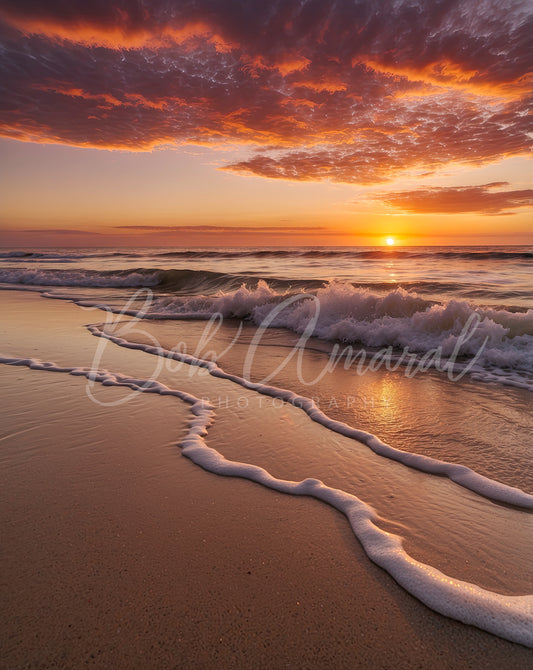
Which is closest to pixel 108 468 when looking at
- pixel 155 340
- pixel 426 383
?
pixel 426 383

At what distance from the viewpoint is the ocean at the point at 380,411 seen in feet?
7.23

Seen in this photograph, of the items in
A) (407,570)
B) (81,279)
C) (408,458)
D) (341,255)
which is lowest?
(81,279)

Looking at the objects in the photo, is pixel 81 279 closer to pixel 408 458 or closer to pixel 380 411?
pixel 380 411

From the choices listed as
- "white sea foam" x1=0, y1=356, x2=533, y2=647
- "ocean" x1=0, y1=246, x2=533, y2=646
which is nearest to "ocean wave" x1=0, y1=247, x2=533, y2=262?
"ocean" x1=0, y1=246, x2=533, y2=646

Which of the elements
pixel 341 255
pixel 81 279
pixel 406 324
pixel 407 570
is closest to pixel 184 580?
pixel 407 570

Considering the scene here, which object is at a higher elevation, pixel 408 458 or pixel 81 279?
pixel 408 458

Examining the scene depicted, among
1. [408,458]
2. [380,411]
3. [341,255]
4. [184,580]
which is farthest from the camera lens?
[341,255]

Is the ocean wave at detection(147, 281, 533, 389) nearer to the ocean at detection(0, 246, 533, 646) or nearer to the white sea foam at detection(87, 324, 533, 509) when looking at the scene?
the ocean at detection(0, 246, 533, 646)

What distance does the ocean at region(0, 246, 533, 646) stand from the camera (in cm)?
220

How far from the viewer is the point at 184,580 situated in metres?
1.97

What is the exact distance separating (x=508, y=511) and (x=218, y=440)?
2.26m

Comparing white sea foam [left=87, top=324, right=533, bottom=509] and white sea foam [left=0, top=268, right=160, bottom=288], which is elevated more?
white sea foam [left=87, top=324, right=533, bottom=509]

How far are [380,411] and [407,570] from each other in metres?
2.46

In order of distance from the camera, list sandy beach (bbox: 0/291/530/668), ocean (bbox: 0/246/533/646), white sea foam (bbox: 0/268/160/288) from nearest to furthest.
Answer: sandy beach (bbox: 0/291/530/668), ocean (bbox: 0/246/533/646), white sea foam (bbox: 0/268/160/288)
